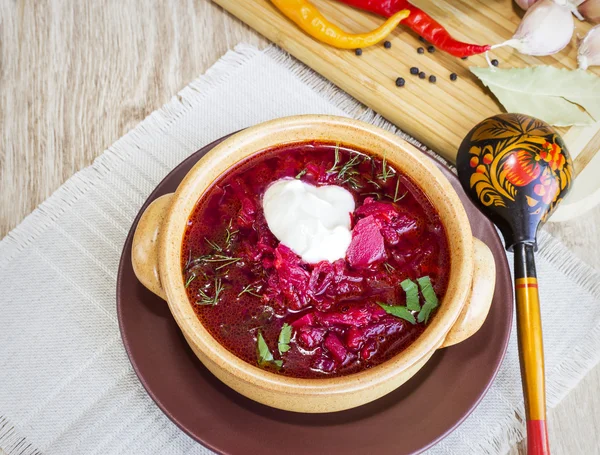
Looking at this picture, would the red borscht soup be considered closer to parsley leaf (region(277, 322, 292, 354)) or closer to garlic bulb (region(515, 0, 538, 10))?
parsley leaf (region(277, 322, 292, 354))

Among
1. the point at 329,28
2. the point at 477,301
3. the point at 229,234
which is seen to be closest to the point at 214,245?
the point at 229,234

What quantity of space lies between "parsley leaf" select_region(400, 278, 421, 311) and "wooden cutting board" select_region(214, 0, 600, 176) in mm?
1009

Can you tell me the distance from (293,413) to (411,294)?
1.85 feet

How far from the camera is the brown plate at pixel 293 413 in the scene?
6.66 ft

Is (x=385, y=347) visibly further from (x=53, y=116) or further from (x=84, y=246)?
(x=53, y=116)

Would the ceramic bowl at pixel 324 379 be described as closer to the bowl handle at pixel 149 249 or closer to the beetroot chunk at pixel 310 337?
the bowl handle at pixel 149 249

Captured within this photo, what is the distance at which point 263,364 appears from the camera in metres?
1.94

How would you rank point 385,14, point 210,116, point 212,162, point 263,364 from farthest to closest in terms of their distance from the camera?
point 385,14, point 210,116, point 212,162, point 263,364

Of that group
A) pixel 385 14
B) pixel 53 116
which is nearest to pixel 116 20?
pixel 53 116

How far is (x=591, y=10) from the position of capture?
313 centimetres

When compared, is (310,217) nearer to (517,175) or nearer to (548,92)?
(517,175)

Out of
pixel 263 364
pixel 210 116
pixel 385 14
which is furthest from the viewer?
pixel 385 14

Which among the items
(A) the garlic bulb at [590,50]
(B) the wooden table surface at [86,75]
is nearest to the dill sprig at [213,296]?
(B) the wooden table surface at [86,75]

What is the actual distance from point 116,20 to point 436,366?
238 centimetres
